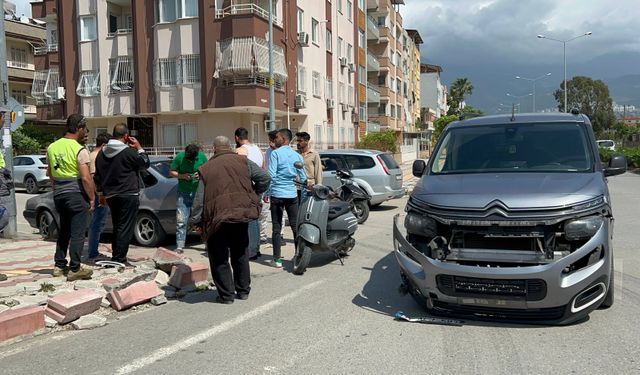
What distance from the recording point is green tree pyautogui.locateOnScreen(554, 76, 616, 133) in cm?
9562

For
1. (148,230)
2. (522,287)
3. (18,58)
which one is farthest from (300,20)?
(18,58)

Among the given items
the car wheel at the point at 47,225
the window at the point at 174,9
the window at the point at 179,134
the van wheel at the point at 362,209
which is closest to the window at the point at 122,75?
the window at the point at 179,134

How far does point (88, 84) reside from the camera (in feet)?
104

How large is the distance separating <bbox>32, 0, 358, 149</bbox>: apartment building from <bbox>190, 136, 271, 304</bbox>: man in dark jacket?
20717 mm

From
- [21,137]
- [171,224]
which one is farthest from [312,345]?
[21,137]

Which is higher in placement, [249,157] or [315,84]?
[315,84]

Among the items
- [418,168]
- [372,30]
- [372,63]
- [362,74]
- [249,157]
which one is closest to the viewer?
[418,168]

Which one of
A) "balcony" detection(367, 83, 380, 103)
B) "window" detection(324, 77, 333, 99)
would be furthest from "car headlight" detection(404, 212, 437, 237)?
"balcony" detection(367, 83, 380, 103)

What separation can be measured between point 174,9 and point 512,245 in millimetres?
27515

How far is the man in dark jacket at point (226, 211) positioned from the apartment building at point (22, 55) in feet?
149

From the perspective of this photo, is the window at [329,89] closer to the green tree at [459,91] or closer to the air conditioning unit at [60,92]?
the air conditioning unit at [60,92]

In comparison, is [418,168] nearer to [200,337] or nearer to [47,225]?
[200,337]

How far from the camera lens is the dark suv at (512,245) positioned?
15.5 ft

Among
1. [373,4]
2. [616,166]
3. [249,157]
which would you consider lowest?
[616,166]
